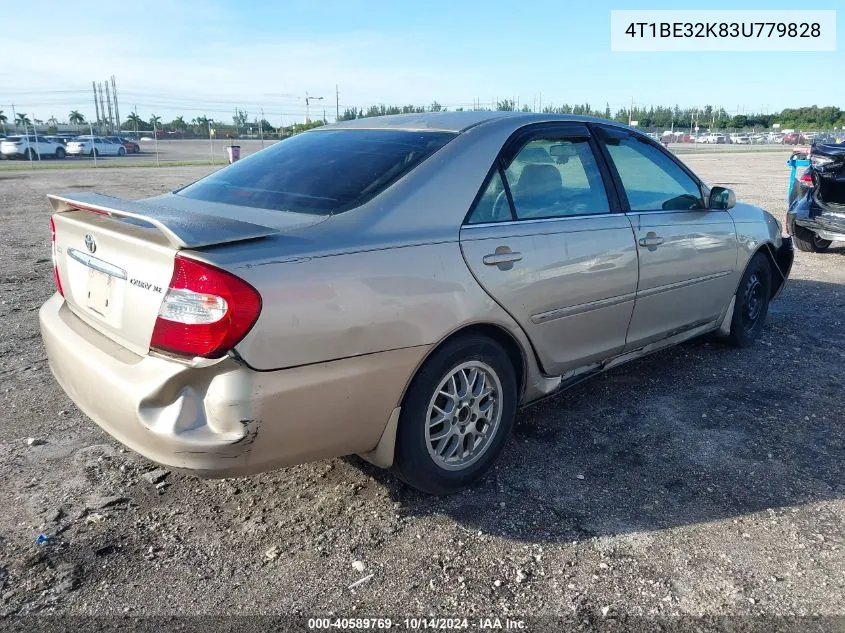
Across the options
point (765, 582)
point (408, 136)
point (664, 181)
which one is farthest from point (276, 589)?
point (664, 181)

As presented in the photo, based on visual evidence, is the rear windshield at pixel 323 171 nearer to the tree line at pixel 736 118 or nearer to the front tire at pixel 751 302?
the front tire at pixel 751 302

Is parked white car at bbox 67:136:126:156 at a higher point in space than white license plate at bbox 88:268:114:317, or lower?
higher

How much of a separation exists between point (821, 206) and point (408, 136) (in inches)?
291

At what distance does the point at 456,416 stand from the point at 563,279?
87 centimetres

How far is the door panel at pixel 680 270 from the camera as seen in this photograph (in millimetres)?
3836

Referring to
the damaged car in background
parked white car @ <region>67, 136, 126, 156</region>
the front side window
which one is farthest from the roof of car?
parked white car @ <region>67, 136, 126, 156</region>

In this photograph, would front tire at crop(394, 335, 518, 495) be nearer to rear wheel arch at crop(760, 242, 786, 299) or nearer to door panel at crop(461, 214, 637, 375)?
door panel at crop(461, 214, 637, 375)

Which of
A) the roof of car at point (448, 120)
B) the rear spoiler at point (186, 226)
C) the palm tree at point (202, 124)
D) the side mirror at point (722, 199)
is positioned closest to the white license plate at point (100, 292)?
the rear spoiler at point (186, 226)

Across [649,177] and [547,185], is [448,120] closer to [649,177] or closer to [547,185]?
[547,185]

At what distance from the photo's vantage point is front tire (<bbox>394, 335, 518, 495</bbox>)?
2.79 m

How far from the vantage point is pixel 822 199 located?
8672 mm

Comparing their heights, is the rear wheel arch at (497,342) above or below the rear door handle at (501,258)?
below

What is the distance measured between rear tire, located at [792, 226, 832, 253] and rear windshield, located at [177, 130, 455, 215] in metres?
7.76

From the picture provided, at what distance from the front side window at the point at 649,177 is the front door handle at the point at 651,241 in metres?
0.17
